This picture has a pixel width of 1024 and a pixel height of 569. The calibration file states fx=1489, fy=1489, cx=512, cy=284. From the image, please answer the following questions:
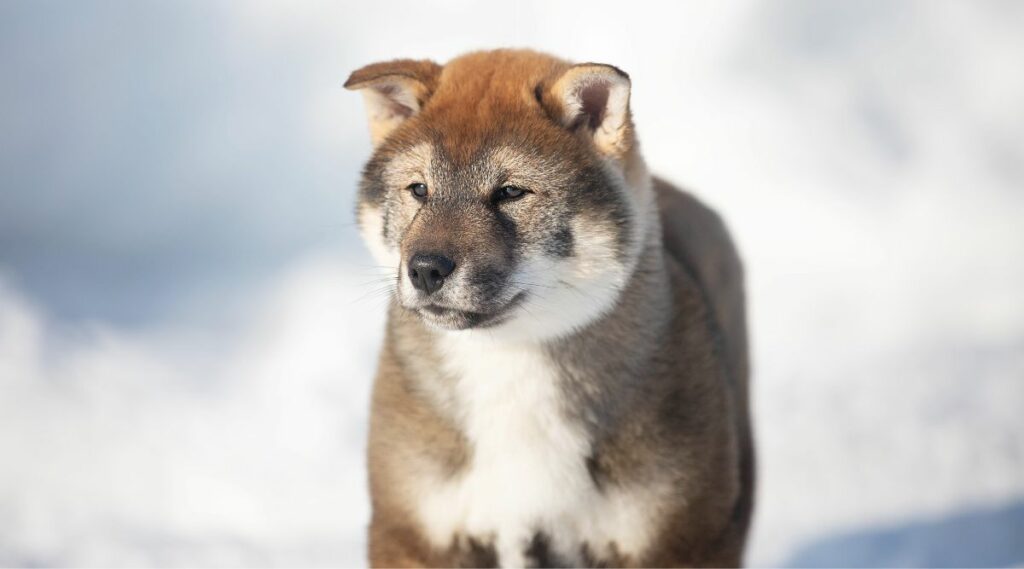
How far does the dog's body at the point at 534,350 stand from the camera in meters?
4.73

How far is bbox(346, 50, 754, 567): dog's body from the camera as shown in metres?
4.73

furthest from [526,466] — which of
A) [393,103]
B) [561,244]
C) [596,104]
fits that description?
[393,103]

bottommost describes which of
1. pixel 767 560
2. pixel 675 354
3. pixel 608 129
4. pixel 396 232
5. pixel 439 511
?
pixel 767 560

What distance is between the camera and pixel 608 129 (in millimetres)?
4926

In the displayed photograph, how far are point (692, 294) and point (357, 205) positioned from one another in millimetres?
1264

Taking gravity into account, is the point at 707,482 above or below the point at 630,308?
below

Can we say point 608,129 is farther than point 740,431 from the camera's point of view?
No

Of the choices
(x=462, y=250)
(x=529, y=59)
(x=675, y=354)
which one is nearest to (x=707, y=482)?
(x=675, y=354)

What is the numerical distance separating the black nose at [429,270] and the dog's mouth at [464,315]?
0.08 meters

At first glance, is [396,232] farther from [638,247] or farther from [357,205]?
[638,247]

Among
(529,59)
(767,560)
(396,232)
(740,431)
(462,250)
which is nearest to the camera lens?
(462,250)

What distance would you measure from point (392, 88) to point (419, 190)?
0.46 meters

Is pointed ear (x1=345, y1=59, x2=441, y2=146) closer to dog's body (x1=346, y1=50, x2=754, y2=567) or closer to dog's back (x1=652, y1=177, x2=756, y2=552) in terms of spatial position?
dog's body (x1=346, y1=50, x2=754, y2=567)

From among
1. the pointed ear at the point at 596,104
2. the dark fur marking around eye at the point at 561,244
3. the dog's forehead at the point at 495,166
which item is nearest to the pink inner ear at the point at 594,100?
the pointed ear at the point at 596,104
